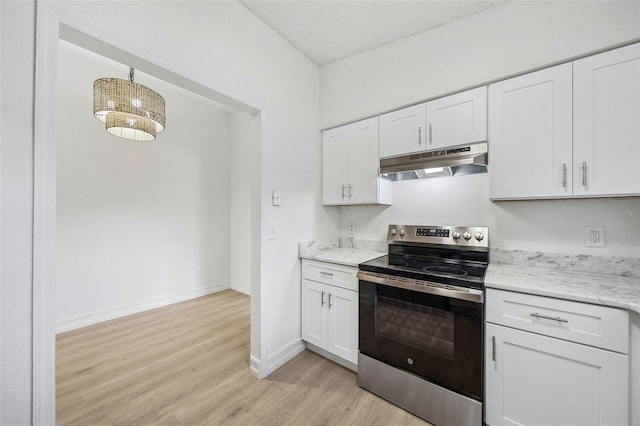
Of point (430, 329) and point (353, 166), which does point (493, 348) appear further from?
point (353, 166)

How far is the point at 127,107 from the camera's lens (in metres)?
2.09

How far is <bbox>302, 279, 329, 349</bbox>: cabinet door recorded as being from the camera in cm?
220

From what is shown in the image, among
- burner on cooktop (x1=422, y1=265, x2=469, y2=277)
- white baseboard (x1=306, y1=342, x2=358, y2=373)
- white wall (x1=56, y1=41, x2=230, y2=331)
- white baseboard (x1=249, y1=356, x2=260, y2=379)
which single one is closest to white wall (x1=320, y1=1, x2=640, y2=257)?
burner on cooktop (x1=422, y1=265, x2=469, y2=277)

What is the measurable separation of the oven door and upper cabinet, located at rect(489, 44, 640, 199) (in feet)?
2.88

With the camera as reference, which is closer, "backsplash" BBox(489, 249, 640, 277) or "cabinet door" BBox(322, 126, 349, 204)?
"backsplash" BBox(489, 249, 640, 277)

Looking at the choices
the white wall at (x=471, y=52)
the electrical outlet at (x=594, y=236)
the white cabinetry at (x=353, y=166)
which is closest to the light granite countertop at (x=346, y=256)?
the white cabinetry at (x=353, y=166)

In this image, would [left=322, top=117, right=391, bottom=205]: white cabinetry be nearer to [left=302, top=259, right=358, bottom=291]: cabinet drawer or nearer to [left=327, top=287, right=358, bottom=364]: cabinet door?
[left=302, top=259, right=358, bottom=291]: cabinet drawer

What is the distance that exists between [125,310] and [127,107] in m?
2.50

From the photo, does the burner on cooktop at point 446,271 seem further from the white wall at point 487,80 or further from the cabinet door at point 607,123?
the cabinet door at point 607,123

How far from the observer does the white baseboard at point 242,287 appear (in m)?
4.05

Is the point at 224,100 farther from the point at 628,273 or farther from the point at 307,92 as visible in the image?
the point at 628,273

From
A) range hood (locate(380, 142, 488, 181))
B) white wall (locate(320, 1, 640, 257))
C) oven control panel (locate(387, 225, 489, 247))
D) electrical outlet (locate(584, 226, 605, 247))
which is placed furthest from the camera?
oven control panel (locate(387, 225, 489, 247))

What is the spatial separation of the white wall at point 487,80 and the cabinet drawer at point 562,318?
683mm

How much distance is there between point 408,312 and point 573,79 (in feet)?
5.67
